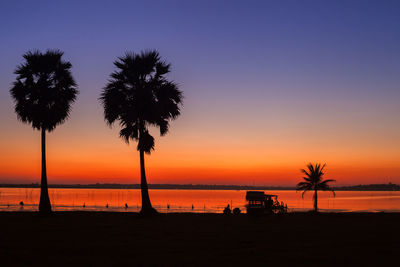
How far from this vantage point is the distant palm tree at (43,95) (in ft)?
126

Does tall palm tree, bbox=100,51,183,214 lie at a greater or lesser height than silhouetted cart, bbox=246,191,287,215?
greater

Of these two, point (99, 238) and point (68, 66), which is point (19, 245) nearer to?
point (99, 238)

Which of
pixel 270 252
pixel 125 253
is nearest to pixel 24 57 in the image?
pixel 125 253

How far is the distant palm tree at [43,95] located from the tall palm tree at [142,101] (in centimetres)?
416

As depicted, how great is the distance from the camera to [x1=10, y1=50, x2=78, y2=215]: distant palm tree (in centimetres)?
3844

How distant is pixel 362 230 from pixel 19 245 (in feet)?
69.2

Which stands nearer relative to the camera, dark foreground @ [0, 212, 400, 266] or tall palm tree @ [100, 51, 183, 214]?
dark foreground @ [0, 212, 400, 266]

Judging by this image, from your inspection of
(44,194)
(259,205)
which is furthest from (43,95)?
(259,205)

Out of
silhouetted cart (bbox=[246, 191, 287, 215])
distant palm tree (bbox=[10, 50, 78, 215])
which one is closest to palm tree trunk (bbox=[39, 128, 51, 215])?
distant palm tree (bbox=[10, 50, 78, 215])

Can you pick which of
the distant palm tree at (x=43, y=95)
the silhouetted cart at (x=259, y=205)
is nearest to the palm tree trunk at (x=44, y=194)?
the distant palm tree at (x=43, y=95)

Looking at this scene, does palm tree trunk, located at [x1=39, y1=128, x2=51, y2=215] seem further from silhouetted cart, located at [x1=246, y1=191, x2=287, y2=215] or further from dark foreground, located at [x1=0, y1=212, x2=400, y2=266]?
silhouetted cart, located at [x1=246, y1=191, x2=287, y2=215]

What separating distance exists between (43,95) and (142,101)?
30.1ft

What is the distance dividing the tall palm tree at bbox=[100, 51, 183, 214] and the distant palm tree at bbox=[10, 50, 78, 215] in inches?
164

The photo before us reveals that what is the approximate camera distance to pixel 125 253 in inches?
726
